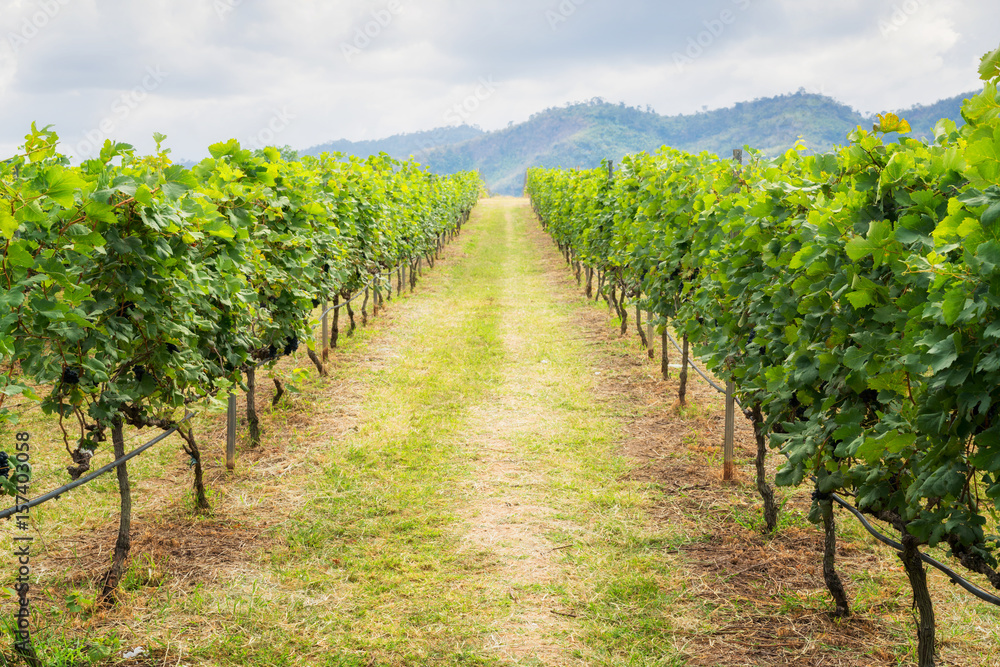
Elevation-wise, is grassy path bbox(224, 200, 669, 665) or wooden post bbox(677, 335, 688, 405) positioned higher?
wooden post bbox(677, 335, 688, 405)

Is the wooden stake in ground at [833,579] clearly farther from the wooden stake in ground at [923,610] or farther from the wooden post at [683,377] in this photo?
the wooden post at [683,377]

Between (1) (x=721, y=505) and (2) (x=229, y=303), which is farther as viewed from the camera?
(1) (x=721, y=505)

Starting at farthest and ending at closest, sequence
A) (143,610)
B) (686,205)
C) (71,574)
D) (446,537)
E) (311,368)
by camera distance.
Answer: (311,368) < (686,205) < (446,537) < (71,574) < (143,610)

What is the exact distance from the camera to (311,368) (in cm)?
919

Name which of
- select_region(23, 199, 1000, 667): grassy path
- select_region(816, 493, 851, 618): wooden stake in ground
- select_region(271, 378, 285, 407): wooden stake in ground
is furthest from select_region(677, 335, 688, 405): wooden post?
select_region(271, 378, 285, 407): wooden stake in ground

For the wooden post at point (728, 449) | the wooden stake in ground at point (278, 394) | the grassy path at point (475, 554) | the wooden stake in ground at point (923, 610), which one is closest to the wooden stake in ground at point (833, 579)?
the grassy path at point (475, 554)

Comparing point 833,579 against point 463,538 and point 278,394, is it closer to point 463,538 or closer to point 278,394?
point 463,538

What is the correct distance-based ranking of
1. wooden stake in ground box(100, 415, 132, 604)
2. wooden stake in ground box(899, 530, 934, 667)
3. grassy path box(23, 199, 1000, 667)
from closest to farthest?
wooden stake in ground box(899, 530, 934, 667), grassy path box(23, 199, 1000, 667), wooden stake in ground box(100, 415, 132, 604)

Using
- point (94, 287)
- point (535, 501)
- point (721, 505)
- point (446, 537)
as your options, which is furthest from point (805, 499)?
point (94, 287)

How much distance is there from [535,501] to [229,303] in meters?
2.71

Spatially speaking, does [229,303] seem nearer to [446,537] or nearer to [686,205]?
[446,537]

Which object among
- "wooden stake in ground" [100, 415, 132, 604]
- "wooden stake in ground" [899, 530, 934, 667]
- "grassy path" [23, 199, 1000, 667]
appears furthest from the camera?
"wooden stake in ground" [100, 415, 132, 604]

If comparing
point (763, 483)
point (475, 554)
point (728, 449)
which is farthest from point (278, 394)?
point (763, 483)

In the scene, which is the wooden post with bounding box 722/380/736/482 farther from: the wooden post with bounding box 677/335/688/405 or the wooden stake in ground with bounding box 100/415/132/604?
the wooden stake in ground with bounding box 100/415/132/604
